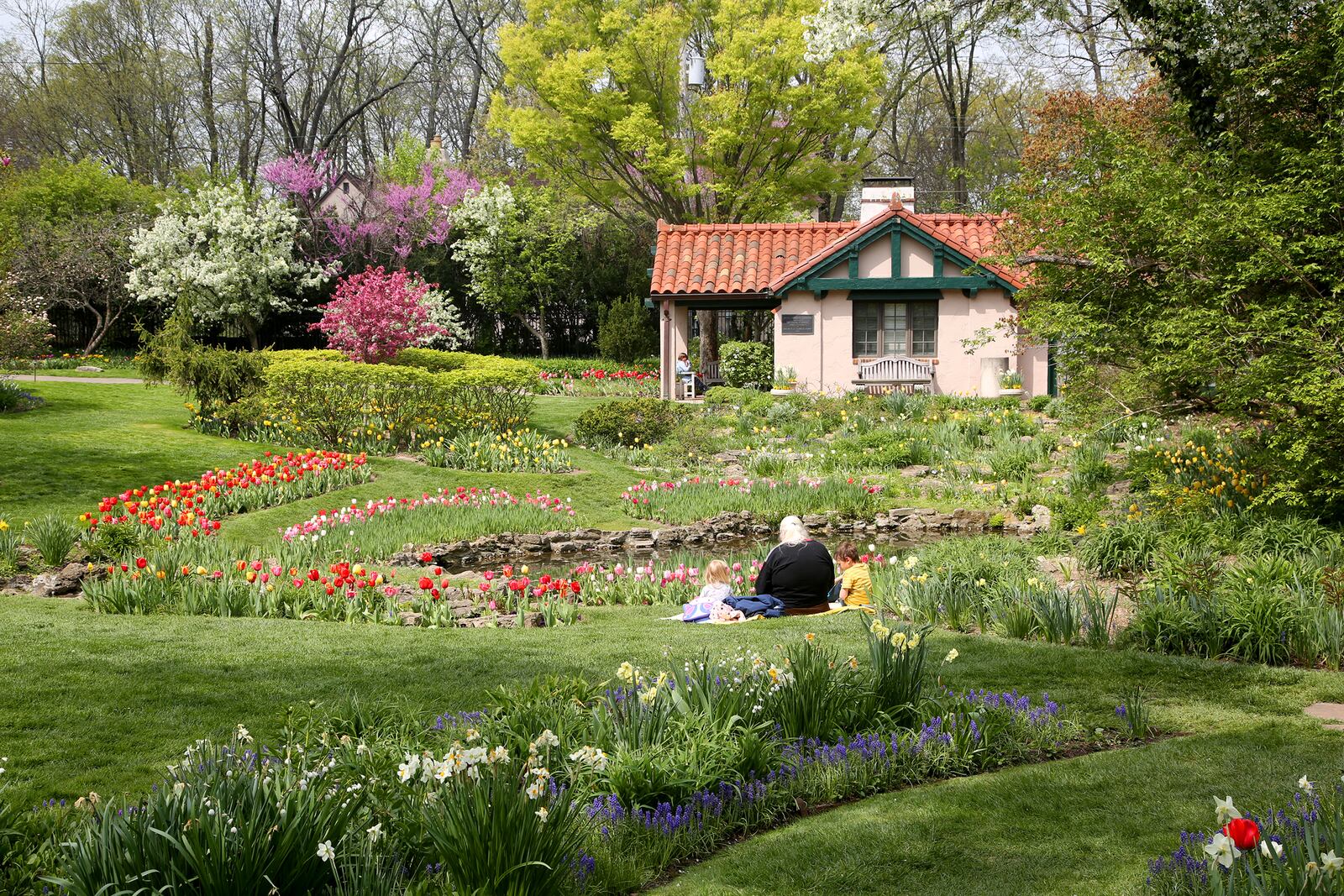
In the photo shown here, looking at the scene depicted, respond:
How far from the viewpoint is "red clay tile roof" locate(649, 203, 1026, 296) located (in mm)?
23500

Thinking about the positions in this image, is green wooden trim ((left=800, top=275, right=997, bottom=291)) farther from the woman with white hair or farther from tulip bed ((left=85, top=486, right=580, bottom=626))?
the woman with white hair

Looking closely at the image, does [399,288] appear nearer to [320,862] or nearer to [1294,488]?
[1294,488]

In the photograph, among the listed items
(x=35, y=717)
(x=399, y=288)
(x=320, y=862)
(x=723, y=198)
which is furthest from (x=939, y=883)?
(x=723, y=198)

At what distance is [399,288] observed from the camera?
2056 centimetres

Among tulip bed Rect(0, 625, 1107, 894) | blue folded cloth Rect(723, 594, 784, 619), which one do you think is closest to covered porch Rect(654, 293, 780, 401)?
blue folded cloth Rect(723, 594, 784, 619)

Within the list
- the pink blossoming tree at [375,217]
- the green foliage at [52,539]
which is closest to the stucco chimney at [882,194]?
the pink blossoming tree at [375,217]

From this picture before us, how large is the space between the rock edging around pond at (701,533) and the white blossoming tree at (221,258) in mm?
21313

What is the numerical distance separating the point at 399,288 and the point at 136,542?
37.4 feet

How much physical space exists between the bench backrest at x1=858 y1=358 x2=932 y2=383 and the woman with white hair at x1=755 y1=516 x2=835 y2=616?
49.2ft

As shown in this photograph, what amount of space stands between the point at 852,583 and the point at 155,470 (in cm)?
958

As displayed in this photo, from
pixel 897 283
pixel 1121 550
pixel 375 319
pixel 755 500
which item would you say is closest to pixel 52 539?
pixel 755 500

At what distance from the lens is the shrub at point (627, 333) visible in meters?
31.8

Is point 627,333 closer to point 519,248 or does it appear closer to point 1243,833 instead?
point 519,248

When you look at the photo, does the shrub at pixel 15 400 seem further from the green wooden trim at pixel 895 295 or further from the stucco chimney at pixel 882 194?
the stucco chimney at pixel 882 194
